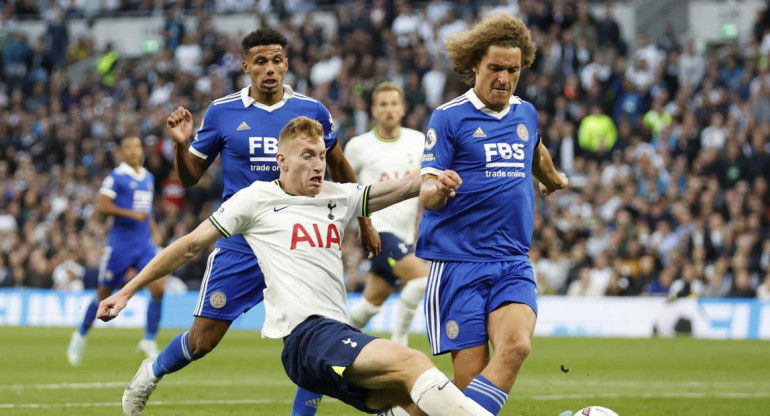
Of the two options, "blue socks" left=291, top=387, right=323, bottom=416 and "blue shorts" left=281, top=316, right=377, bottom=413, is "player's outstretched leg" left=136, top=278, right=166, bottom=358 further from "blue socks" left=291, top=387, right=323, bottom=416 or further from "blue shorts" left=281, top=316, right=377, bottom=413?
"blue shorts" left=281, top=316, right=377, bottom=413

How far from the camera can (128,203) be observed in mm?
16266

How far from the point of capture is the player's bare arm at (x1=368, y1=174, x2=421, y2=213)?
762 centimetres

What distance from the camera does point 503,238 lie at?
7.74 m

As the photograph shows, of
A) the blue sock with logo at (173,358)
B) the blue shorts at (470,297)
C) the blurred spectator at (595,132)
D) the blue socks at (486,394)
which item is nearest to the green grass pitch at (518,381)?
the blue sock with logo at (173,358)

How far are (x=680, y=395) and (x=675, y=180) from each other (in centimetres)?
1090

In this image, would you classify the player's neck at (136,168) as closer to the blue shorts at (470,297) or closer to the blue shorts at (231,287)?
the blue shorts at (231,287)

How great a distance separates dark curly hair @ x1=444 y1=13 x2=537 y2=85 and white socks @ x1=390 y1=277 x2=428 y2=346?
17.8ft

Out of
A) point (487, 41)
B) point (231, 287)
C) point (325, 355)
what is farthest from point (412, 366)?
point (231, 287)

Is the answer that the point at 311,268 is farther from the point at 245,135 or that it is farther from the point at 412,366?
the point at 245,135

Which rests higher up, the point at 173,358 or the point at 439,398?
the point at 439,398

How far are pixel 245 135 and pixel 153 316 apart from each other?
23.0ft

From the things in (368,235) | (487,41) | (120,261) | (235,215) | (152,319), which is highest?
(487,41)

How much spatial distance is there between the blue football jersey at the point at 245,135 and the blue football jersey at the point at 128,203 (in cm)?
714

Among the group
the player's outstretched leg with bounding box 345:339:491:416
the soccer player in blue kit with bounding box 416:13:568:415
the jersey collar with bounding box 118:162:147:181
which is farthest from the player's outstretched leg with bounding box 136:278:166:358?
the player's outstretched leg with bounding box 345:339:491:416
